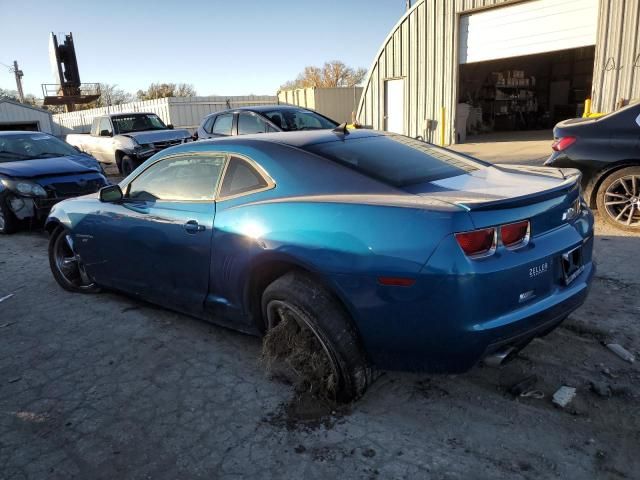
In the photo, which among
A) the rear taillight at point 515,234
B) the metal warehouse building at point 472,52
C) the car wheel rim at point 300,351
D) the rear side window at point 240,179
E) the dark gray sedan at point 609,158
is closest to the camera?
the rear taillight at point 515,234

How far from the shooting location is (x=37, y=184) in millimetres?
7445

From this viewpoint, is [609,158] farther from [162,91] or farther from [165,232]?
[162,91]

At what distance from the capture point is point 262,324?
10.5 ft

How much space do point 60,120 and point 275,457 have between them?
3382 centimetres

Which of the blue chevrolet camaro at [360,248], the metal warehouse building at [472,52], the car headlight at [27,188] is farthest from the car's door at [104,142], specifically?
the blue chevrolet camaro at [360,248]

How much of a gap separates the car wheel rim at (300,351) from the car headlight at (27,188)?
5968mm

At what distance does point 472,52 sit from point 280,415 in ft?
48.7

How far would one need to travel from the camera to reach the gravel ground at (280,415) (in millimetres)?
2344

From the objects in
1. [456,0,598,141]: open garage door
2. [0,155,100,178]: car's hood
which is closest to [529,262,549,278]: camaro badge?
[0,155,100,178]: car's hood

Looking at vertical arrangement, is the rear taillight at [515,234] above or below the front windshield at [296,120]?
below

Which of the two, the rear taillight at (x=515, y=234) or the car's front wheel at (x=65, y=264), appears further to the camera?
the car's front wheel at (x=65, y=264)

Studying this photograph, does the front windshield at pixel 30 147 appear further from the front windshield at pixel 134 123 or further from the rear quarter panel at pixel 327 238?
the rear quarter panel at pixel 327 238

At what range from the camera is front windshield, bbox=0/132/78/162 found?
333 inches

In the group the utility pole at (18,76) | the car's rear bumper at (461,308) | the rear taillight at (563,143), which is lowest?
the car's rear bumper at (461,308)
